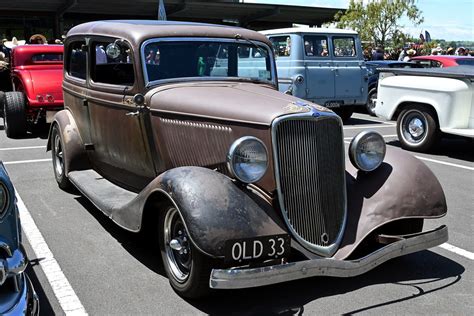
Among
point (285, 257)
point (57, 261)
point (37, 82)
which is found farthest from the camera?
point (37, 82)

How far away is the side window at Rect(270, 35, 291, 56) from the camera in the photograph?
36.1 ft

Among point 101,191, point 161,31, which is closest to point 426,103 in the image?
point 161,31

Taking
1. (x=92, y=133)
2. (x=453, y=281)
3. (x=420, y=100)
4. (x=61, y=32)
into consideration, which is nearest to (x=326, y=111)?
(x=453, y=281)

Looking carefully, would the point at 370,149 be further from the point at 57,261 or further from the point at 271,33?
the point at 271,33

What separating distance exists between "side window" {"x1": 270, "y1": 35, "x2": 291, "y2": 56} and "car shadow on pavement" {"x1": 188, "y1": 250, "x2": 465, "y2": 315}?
7.63m

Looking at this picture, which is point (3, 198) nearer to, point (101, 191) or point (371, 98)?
point (101, 191)

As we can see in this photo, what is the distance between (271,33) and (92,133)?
7020 mm

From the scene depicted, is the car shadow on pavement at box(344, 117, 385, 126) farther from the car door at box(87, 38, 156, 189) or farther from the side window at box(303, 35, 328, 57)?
the car door at box(87, 38, 156, 189)

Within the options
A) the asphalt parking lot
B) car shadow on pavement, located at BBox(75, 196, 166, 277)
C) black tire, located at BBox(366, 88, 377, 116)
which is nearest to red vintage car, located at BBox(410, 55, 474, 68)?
black tire, located at BBox(366, 88, 377, 116)

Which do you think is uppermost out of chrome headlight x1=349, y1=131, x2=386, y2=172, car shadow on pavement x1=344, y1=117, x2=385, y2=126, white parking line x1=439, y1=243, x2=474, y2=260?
chrome headlight x1=349, y1=131, x2=386, y2=172

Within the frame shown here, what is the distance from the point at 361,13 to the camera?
81.4ft

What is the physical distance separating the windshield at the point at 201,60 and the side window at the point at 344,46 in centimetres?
684

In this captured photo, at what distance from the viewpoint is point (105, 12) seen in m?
24.3

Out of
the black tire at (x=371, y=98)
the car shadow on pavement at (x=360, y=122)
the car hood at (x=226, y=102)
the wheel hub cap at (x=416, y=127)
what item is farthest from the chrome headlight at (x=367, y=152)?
the black tire at (x=371, y=98)
